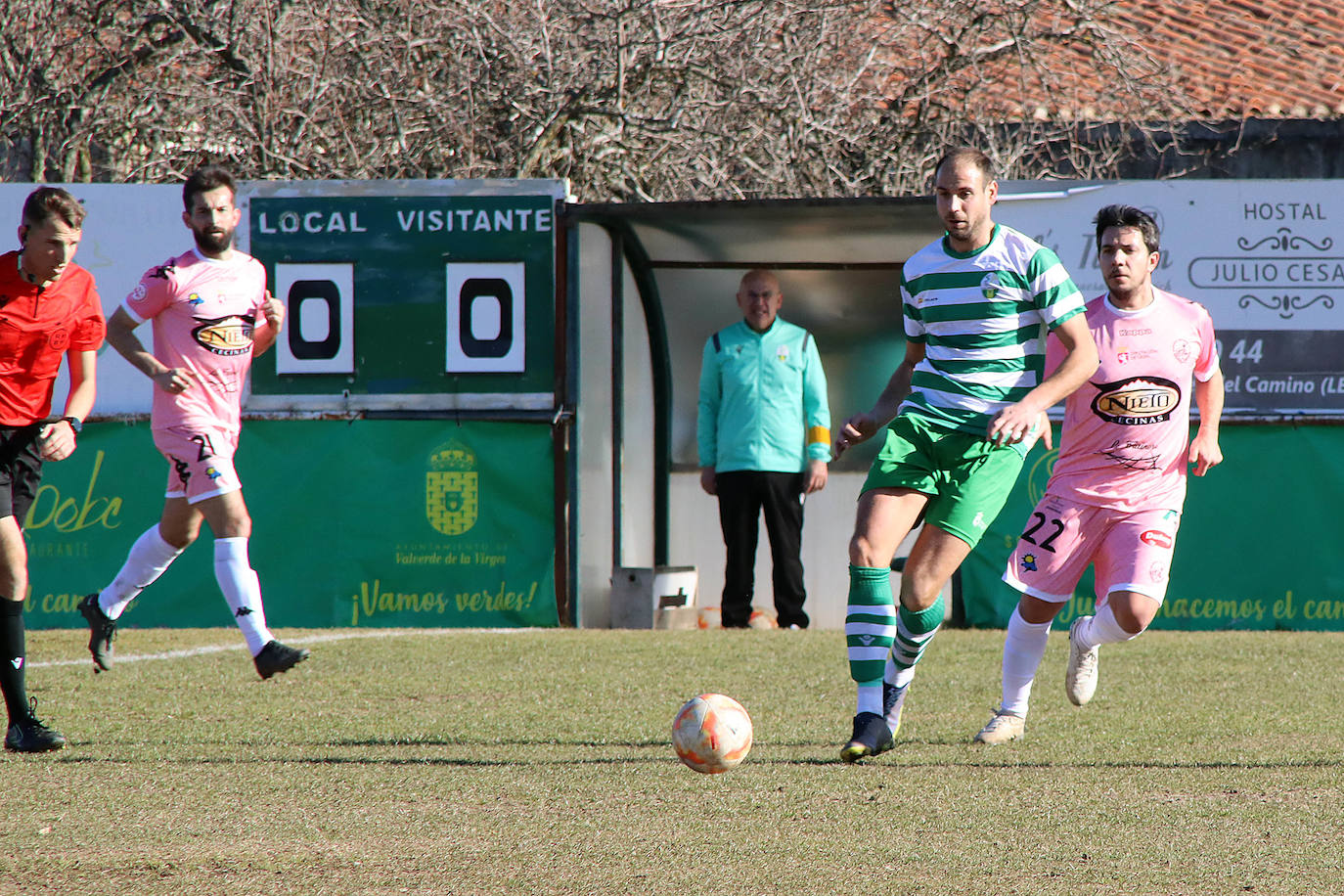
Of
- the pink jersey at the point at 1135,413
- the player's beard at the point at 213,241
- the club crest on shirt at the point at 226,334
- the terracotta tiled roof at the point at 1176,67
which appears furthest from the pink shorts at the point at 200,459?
the terracotta tiled roof at the point at 1176,67

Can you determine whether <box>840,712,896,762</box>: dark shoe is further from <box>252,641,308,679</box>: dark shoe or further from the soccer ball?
<box>252,641,308,679</box>: dark shoe

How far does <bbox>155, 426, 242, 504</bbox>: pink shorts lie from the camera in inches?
277

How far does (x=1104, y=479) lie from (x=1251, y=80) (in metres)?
13.9

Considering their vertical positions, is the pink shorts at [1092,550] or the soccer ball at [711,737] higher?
the pink shorts at [1092,550]

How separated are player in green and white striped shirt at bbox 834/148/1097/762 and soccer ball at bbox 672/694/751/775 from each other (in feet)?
1.68

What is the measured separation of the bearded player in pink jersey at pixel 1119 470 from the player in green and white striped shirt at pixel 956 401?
1.15ft

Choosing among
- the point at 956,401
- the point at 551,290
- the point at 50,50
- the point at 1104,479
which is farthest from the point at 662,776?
the point at 50,50

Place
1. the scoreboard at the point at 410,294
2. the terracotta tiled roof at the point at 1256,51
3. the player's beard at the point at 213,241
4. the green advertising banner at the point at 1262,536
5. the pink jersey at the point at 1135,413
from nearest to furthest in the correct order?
the pink jersey at the point at 1135,413, the player's beard at the point at 213,241, the green advertising banner at the point at 1262,536, the scoreboard at the point at 410,294, the terracotta tiled roof at the point at 1256,51

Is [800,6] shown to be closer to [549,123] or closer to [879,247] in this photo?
[549,123]

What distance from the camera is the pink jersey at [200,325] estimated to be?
7.05 meters

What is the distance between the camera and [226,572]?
6.98 meters

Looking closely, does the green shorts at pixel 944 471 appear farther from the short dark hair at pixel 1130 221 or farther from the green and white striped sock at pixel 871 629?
Result: the short dark hair at pixel 1130 221

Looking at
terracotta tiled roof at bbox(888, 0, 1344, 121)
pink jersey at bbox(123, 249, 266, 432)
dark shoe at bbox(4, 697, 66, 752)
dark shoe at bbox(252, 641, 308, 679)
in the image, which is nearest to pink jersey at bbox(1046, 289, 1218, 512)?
dark shoe at bbox(252, 641, 308, 679)

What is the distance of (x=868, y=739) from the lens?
5344 mm
